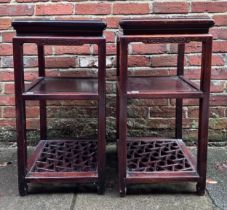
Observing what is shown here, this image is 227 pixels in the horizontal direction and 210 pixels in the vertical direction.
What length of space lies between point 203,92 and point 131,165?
62 centimetres

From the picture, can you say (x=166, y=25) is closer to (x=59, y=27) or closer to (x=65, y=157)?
(x=59, y=27)

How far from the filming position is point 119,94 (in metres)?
2.22

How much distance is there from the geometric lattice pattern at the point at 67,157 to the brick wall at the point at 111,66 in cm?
28

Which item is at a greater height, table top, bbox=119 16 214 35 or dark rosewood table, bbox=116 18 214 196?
table top, bbox=119 16 214 35

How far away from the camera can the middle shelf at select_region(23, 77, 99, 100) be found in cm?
215

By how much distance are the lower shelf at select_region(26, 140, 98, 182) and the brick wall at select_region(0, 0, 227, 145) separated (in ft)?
0.94

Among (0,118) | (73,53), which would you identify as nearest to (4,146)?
(0,118)

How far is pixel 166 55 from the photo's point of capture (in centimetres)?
293

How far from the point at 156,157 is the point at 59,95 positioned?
2.54ft

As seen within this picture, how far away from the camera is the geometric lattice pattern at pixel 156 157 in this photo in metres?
2.38

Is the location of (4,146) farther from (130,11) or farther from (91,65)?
(130,11)

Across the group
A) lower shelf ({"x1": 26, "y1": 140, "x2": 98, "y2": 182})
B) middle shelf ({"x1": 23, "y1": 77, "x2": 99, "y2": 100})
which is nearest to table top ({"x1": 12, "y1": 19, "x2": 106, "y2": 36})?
middle shelf ({"x1": 23, "y1": 77, "x2": 99, "y2": 100})

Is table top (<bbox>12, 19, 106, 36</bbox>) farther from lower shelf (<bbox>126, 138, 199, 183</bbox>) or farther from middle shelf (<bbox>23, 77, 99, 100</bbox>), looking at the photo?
lower shelf (<bbox>126, 138, 199, 183</bbox>)

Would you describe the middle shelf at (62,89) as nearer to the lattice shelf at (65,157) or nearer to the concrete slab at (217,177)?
the lattice shelf at (65,157)
